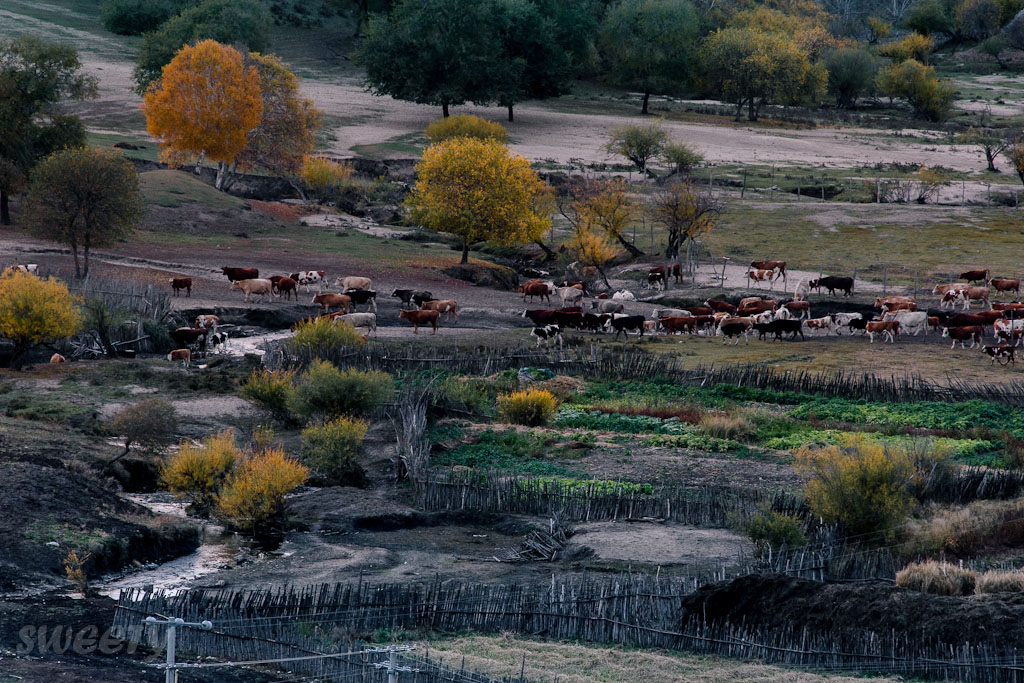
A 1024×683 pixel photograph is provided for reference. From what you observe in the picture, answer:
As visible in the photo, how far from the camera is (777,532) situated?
58.9 ft

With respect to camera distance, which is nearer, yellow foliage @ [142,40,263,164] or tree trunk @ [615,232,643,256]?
tree trunk @ [615,232,643,256]

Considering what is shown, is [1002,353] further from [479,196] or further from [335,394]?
[479,196]

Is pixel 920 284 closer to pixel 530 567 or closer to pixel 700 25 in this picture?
pixel 530 567

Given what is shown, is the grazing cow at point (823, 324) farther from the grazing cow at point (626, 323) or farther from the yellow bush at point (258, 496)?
the yellow bush at point (258, 496)

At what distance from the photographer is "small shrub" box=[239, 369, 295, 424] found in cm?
2712

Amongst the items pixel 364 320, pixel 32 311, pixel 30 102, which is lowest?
pixel 364 320

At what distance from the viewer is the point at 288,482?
67.6ft

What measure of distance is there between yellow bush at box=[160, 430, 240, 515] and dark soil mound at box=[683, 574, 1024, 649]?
1021 centimetres

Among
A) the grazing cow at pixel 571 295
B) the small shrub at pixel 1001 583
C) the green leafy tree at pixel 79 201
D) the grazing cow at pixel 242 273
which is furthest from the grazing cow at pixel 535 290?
the small shrub at pixel 1001 583

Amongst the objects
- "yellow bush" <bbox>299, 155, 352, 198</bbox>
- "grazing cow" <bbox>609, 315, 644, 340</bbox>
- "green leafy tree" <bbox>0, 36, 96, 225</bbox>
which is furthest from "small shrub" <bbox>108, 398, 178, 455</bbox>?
"yellow bush" <bbox>299, 155, 352, 198</bbox>

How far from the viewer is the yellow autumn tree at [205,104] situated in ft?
194

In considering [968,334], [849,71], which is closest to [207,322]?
[968,334]

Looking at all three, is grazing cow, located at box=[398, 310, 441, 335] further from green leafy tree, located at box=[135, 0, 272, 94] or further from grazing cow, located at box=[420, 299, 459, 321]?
green leafy tree, located at box=[135, 0, 272, 94]

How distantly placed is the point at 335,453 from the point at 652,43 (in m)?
78.2
